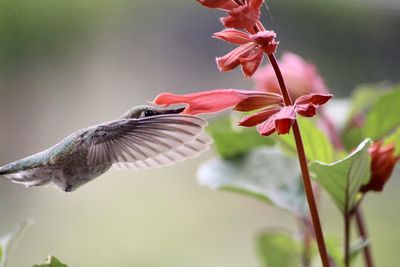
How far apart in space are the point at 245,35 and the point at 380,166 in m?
0.22

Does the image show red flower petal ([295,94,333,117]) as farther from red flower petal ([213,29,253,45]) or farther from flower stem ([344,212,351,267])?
flower stem ([344,212,351,267])

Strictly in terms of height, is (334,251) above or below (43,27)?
below

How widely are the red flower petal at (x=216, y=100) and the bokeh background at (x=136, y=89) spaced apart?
5.08ft

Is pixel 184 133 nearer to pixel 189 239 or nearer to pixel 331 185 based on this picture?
pixel 331 185

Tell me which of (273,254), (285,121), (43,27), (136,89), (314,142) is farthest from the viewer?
(136,89)

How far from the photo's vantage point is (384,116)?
2.70 ft

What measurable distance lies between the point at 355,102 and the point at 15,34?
1.99 metres

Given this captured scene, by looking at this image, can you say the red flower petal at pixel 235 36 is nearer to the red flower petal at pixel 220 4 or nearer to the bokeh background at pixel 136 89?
the red flower petal at pixel 220 4

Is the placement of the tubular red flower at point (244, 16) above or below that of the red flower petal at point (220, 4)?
below

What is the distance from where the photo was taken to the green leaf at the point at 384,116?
2.68ft

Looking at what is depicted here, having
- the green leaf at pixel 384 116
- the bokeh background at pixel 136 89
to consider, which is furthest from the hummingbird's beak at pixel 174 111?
the bokeh background at pixel 136 89

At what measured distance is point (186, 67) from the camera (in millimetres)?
2951

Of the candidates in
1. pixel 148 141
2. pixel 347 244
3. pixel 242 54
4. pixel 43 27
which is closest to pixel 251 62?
pixel 242 54

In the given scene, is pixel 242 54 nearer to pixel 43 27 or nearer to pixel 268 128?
pixel 268 128
